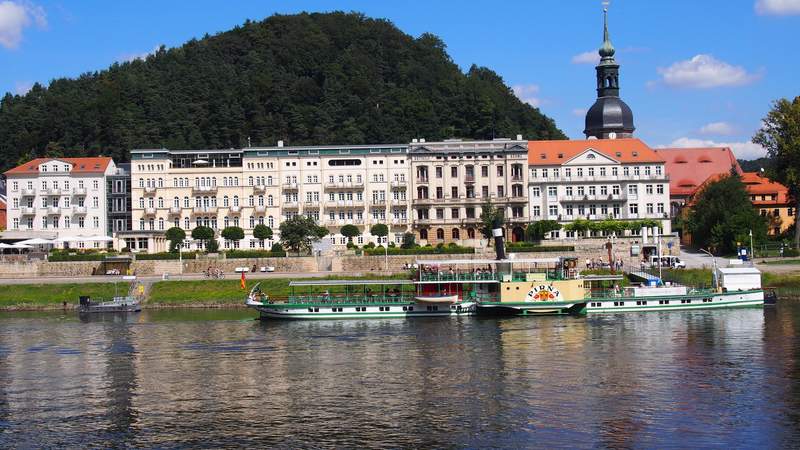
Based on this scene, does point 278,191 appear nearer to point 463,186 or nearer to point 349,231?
point 349,231

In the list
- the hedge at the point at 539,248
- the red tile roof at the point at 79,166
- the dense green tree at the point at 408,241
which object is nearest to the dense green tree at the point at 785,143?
the hedge at the point at 539,248

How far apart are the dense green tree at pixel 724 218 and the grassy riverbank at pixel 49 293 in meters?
55.0

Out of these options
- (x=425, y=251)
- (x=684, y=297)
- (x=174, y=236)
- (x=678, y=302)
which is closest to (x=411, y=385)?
(x=678, y=302)

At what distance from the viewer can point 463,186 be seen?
107 meters

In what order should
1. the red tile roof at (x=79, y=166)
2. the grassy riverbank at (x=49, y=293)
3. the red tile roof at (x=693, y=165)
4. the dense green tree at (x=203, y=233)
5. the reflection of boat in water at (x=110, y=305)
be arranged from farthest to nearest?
the red tile roof at (x=693, y=165) < the red tile roof at (x=79, y=166) < the dense green tree at (x=203, y=233) < the grassy riverbank at (x=49, y=293) < the reflection of boat in water at (x=110, y=305)

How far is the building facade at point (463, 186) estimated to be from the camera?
4173 inches

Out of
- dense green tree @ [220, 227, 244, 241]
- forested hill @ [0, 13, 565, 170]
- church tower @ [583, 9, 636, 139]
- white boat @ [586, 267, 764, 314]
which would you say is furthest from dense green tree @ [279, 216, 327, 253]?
church tower @ [583, 9, 636, 139]

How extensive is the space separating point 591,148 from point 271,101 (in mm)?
51364

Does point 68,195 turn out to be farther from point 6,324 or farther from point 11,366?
point 11,366

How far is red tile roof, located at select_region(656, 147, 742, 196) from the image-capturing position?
4911 inches

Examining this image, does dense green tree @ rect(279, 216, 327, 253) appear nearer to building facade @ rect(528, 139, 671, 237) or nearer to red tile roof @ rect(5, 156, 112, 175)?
building facade @ rect(528, 139, 671, 237)

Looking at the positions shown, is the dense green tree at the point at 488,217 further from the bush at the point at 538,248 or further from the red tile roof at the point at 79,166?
the red tile roof at the point at 79,166

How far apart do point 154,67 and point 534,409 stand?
125m

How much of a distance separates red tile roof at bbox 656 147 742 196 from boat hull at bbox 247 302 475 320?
63.9 meters
